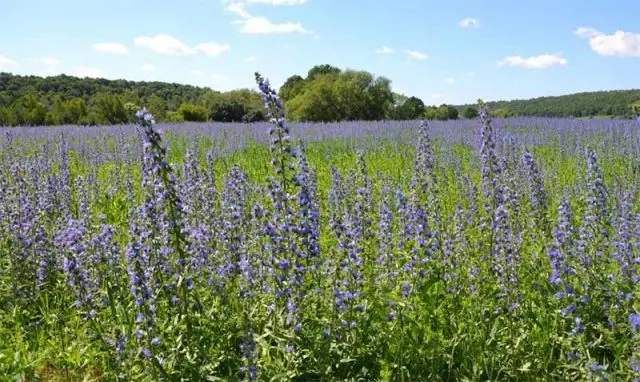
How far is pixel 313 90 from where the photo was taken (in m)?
41.1

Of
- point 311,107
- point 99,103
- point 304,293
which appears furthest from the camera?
point 99,103

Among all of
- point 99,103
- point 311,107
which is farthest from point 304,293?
point 99,103

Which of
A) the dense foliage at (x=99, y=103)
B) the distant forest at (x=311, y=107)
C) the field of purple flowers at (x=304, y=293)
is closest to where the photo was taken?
the field of purple flowers at (x=304, y=293)

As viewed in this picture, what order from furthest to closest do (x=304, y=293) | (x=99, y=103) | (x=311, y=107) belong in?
(x=99, y=103) < (x=311, y=107) < (x=304, y=293)

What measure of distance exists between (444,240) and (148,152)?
103 inches

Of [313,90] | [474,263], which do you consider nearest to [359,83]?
[313,90]

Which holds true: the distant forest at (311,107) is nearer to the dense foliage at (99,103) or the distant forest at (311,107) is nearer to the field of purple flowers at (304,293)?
the dense foliage at (99,103)

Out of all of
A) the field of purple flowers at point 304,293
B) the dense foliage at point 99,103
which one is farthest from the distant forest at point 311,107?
the field of purple flowers at point 304,293

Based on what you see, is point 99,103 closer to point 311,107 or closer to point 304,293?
point 311,107

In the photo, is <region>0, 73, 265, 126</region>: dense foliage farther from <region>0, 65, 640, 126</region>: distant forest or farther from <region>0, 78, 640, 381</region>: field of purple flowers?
<region>0, 78, 640, 381</region>: field of purple flowers

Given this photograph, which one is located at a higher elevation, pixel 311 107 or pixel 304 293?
pixel 311 107

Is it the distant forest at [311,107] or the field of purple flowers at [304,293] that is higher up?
the distant forest at [311,107]

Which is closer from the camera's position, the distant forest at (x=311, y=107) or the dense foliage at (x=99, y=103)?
the distant forest at (x=311, y=107)

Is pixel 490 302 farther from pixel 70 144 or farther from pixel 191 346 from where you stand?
pixel 70 144
